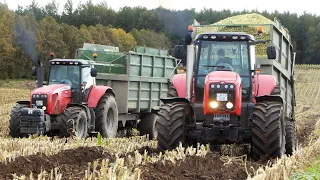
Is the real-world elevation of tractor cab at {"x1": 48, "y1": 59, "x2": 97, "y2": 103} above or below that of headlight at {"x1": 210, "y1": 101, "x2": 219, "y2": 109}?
above

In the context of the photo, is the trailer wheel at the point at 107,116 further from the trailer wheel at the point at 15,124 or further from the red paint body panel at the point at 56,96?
the trailer wheel at the point at 15,124

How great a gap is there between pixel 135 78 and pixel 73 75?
2.14 metres

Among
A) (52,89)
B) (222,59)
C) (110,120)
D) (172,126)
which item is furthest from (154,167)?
(110,120)

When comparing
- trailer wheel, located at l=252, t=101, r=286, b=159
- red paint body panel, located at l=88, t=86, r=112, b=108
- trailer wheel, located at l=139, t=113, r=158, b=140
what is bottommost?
trailer wheel, located at l=139, t=113, r=158, b=140

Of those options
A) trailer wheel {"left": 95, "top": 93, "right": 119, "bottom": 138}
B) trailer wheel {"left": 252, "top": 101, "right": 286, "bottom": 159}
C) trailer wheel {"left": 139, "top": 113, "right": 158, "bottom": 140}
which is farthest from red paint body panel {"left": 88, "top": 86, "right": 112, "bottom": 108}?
trailer wheel {"left": 252, "top": 101, "right": 286, "bottom": 159}

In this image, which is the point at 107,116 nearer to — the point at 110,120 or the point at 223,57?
the point at 110,120

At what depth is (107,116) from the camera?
45.7 feet

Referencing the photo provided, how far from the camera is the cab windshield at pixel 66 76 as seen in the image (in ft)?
42.4

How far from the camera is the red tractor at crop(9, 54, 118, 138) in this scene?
38.6 feet

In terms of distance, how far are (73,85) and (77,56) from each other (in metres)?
2.63

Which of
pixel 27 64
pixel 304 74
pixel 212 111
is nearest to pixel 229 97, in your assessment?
pixel 212 111

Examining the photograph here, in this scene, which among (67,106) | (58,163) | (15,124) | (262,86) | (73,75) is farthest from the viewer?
(73,75)

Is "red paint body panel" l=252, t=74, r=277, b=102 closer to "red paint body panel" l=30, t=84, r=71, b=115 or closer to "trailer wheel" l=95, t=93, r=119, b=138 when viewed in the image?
"red paint body panel" l=30, t=84, r=71, b=115

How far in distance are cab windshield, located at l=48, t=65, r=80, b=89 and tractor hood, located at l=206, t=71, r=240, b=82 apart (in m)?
4.70
